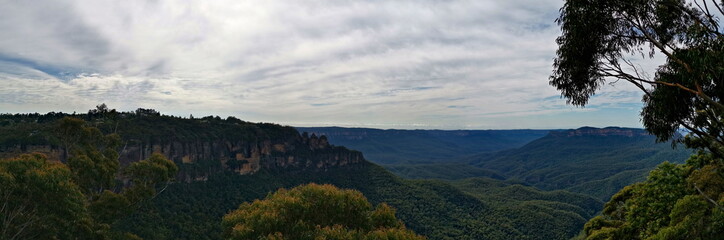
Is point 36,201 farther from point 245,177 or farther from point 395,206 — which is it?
point 395,206

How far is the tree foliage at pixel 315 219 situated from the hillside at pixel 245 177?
36.3m

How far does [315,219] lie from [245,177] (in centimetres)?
10047

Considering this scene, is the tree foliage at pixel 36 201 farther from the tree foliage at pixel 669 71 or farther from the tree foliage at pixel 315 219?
the tree foliage at pixel 669 71

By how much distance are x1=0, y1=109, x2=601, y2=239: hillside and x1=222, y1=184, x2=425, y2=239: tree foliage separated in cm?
3634

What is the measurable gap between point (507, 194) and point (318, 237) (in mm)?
155459

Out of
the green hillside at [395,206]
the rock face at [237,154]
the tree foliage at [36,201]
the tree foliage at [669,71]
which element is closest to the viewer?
the tree foliage at [669,71]

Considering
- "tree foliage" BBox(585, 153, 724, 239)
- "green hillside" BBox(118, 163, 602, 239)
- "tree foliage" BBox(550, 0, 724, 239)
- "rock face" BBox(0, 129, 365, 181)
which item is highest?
"tree foliage" BBox(550, 0, 724, 239)

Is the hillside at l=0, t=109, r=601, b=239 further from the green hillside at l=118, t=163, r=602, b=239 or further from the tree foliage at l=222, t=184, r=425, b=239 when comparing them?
the tree foliage at l=222, t=184, r=425, b=239

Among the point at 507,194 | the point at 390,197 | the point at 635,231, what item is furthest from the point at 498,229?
the point at 635,231

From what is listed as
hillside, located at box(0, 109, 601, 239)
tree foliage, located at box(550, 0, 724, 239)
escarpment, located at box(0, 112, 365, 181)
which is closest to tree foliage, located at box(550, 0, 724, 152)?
tree foliage, located at box(550, 0, 724, 239)

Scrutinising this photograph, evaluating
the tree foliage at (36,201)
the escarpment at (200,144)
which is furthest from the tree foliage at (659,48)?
the escarpment at (200,144)

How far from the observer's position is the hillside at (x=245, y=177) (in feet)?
207

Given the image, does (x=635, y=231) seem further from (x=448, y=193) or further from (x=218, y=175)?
(x=448, y=193)

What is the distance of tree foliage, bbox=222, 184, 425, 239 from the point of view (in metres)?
16.4
